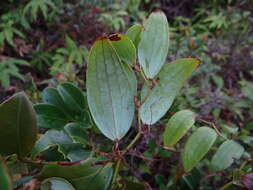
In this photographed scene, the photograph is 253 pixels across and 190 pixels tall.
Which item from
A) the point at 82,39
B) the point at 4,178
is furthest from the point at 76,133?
the point at 82,39

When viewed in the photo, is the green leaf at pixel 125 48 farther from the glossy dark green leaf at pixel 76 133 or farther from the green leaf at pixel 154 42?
the glossy dark green leaf at pixel 76 133

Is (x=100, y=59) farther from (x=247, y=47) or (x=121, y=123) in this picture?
(x=247, y=47)

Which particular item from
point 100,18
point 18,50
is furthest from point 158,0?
point 18,50

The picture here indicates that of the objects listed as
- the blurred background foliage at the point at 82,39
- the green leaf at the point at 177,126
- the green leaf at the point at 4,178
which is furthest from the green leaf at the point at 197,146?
the blurred background foliage at the point at 82,39

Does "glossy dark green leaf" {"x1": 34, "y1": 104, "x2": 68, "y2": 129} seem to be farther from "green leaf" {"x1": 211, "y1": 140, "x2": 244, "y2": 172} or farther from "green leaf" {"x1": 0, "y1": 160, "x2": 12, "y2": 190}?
"green leaf" {"x1": 211, "y1": 140, "x2": 244, "y2": 172}

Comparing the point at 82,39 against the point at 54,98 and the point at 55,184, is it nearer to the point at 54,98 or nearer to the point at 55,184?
the point at 54,98

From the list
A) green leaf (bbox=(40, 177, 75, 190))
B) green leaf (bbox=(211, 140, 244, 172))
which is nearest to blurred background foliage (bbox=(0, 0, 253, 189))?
green leaf (bbox=(211, 140, 244, 172))
